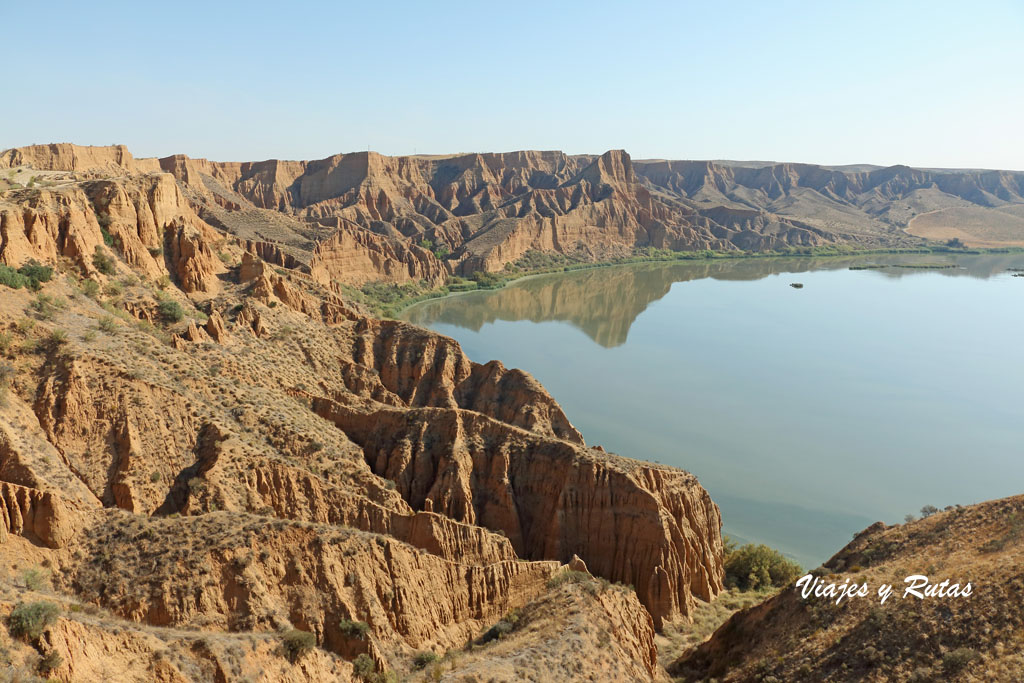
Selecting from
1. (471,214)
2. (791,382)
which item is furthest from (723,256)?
(791,382)

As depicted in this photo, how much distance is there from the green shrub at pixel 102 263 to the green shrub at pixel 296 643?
949 inches

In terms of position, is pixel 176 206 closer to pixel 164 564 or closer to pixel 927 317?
pixel 164 564

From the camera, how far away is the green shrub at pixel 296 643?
58.0 feet

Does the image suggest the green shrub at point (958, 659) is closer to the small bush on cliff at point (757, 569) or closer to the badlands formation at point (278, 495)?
the badlands formation at point (278, 495)

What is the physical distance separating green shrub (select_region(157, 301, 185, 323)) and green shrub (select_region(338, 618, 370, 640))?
2077 cm

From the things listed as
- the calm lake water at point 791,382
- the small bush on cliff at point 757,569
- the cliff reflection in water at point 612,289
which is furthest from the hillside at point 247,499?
the cliff reflection in water at point 612,289

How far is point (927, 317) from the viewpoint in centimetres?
8944

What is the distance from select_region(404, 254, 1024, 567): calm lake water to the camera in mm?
40844

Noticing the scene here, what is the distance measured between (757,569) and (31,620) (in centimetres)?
2668

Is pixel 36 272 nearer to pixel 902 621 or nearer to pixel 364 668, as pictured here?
pixel 364 668

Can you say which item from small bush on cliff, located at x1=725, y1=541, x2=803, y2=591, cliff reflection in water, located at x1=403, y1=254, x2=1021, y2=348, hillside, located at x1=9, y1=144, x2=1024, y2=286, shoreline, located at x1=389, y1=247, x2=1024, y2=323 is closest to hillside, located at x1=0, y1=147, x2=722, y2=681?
small bush on cliff, located at x1=725, y1=541, x2=803, y2=591

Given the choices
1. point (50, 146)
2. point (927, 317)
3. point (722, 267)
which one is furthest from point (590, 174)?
point (50, 146)

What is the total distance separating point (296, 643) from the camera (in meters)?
17.8

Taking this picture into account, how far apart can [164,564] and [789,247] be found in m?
155
